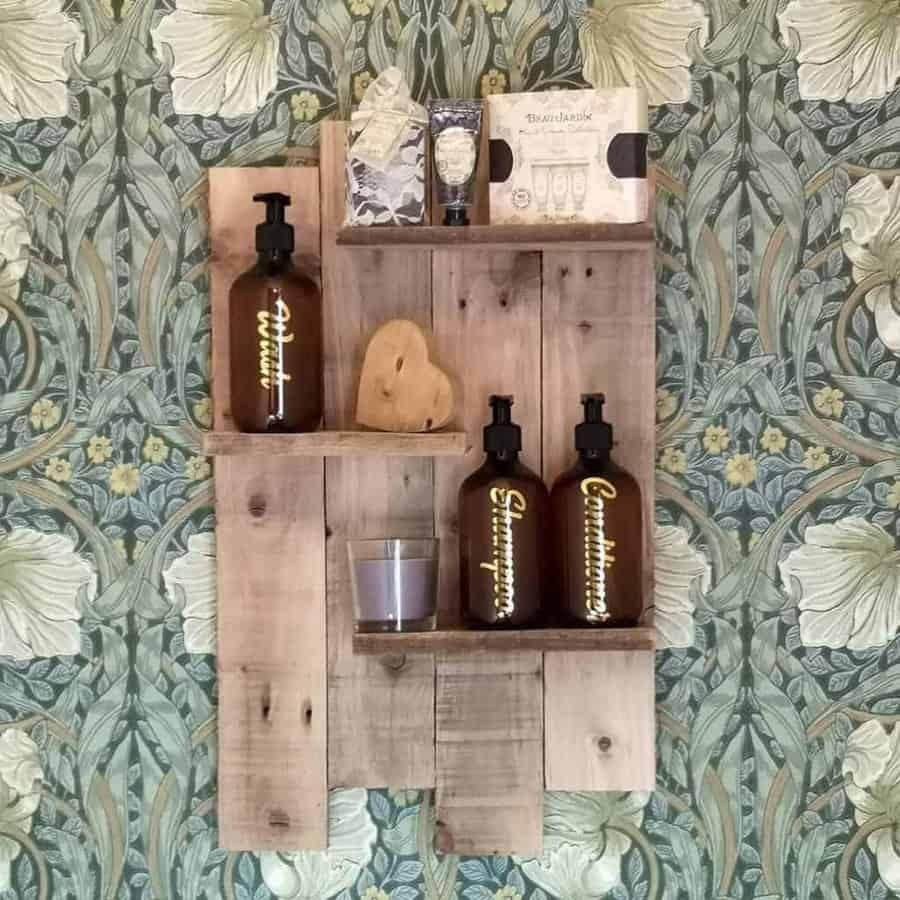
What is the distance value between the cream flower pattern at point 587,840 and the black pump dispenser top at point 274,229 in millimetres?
646

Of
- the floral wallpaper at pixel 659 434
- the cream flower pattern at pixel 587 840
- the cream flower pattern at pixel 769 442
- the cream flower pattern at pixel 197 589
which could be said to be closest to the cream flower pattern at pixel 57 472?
the floral wallpaper at pixel 659 434

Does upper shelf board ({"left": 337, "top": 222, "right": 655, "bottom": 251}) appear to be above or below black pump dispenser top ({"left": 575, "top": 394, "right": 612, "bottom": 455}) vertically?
above

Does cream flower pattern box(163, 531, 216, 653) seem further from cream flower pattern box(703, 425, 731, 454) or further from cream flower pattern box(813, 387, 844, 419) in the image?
cream flower pattern box(813, 387, 844, 419)

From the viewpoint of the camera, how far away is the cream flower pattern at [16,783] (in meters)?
1.22

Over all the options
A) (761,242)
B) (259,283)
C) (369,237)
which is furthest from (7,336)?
(761,242)

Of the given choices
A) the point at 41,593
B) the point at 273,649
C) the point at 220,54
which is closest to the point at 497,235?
the point at 220,54

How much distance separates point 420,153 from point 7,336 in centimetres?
50

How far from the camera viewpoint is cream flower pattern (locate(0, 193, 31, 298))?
121cm

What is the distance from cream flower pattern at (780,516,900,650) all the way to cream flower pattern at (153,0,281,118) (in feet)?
2.49

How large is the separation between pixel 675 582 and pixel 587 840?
0.96 feet

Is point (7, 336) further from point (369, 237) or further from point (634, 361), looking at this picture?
point (634, 361)

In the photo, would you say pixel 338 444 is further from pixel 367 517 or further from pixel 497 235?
pixel 497 235

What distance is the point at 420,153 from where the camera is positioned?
1.09 metres

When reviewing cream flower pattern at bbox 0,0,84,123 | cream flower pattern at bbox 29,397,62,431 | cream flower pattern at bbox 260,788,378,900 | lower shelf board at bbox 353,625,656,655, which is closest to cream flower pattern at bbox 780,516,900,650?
lower shelf board at bbox 353,625,656,655
